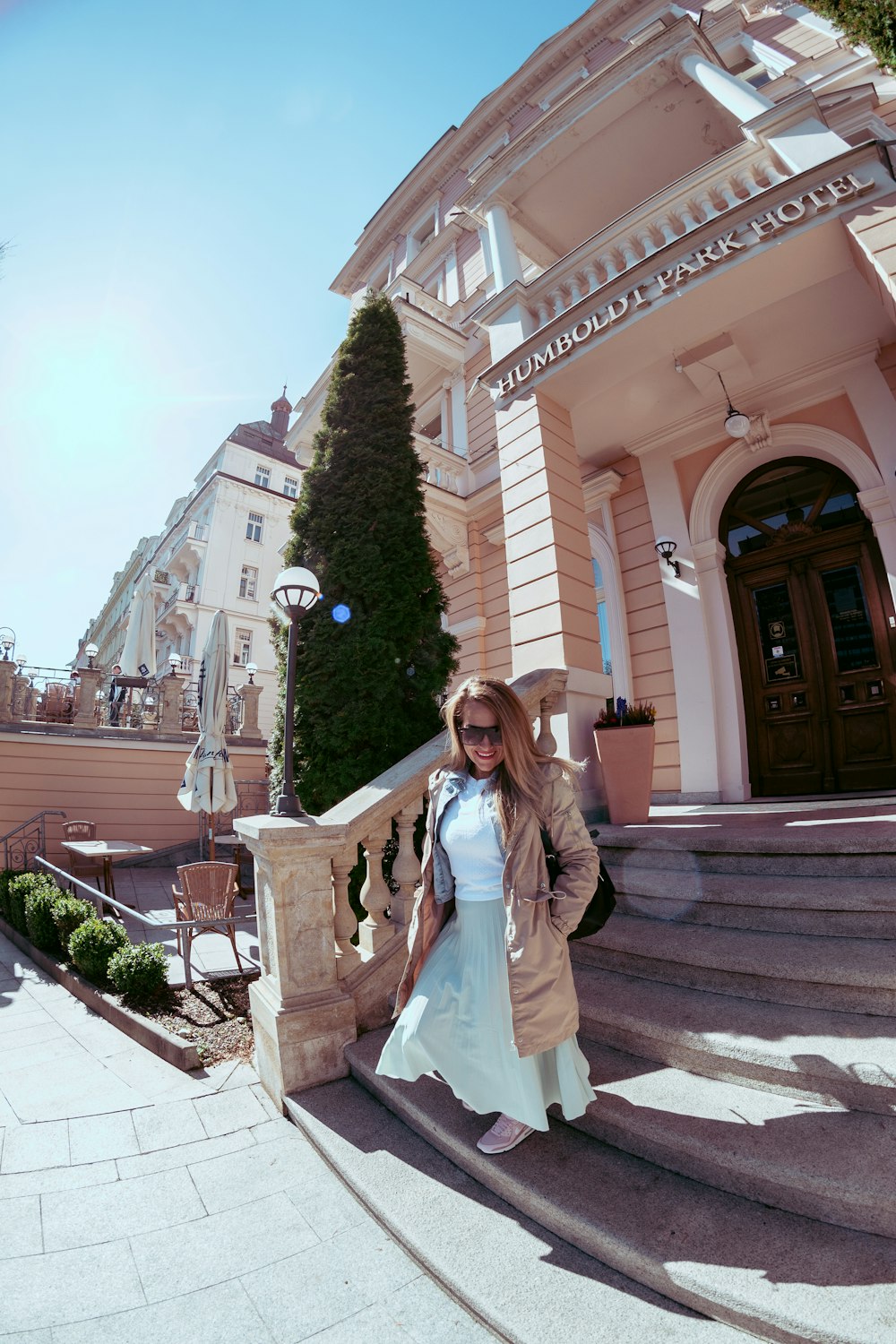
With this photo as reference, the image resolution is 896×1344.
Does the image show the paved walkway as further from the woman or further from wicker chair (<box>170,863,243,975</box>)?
wicker chair (<box>170,863,243,975</box>)

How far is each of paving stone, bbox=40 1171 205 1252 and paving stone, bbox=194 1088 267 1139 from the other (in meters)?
0.37

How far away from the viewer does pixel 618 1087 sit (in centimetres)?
238

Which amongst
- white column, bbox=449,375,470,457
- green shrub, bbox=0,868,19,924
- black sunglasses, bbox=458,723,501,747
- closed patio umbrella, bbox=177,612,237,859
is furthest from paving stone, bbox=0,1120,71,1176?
white column, bbox=449,375,470,457

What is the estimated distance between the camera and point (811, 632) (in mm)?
6652

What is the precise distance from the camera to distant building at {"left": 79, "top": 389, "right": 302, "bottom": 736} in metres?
26.7

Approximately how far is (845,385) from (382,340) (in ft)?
16.5

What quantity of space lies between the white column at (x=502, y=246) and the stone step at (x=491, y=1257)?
7.89 m

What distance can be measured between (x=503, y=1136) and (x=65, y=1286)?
61.5 inches

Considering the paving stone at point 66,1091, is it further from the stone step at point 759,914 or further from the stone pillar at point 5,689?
the stone pillar at point 5,689

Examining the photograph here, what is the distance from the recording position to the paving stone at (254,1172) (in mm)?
2385

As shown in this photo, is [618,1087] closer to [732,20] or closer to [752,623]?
[752,623]

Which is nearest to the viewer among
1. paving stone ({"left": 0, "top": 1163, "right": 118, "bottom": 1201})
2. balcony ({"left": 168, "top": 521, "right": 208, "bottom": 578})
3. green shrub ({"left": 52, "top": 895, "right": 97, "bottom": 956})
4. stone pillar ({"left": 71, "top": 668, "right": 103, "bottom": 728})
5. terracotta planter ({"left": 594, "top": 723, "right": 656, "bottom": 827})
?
paving stone ({"left": 0, "top": 1163, "right": 118, "bottom": 1201})

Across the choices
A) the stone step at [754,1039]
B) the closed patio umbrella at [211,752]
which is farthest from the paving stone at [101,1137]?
the closed patio umbrella at [211,752]

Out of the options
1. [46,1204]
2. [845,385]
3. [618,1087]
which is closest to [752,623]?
[845,385]
